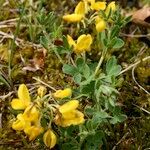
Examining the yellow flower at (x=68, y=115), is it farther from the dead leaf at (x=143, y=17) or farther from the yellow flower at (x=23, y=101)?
the dead leaf at (x=143, y=17)

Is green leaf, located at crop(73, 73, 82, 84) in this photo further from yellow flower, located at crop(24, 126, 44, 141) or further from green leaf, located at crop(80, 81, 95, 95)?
yellow flower, located at crop(24, 126, 44, 141)

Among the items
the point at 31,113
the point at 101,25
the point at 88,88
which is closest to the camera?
the point at 31,113

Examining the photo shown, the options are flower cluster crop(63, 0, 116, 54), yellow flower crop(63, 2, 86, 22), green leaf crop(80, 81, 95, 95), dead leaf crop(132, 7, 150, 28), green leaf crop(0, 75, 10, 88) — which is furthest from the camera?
dead leaf crop(132, 7, 150, 28)

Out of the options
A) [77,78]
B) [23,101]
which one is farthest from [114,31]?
[23,101]

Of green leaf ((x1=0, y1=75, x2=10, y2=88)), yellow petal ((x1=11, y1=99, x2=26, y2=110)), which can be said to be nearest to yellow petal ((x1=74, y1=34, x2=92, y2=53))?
yellow petal ((x1=11, y1=99, x2=26, y2=110))

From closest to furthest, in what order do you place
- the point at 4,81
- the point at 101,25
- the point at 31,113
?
the point at 31,113 < the point at 101,25 < the point at 4,81

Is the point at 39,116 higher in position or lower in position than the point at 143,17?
higher

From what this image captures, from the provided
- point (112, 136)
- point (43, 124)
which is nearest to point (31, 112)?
point (43, 124)

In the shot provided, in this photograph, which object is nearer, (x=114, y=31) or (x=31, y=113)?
(x=31, y=113)

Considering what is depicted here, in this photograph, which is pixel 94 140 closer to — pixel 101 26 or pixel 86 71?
pixel 86 71
